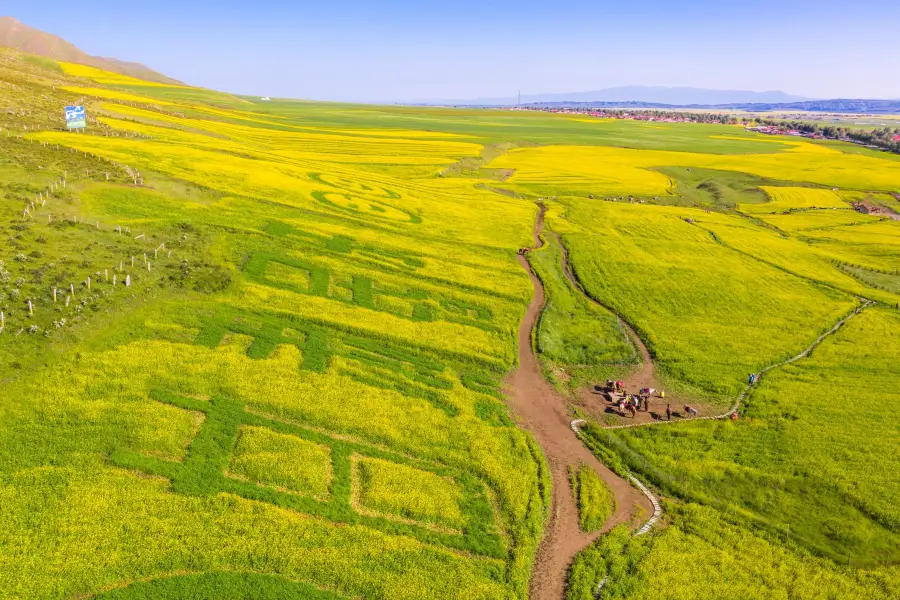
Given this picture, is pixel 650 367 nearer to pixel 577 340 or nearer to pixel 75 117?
pixel 577 340

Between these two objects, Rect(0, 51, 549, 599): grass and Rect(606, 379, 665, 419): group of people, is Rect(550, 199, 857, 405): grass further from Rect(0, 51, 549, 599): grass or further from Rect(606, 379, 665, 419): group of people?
Rect(0, 51, 549, 599): grass

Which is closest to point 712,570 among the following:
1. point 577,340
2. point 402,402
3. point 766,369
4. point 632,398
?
point 632,398

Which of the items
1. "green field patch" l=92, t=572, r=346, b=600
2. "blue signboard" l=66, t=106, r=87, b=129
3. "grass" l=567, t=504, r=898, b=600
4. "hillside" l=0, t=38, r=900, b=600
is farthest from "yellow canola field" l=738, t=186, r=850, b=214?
"blue signboard" l=66, t=106, r=87, b=129

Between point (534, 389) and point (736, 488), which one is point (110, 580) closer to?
point (534, 389)

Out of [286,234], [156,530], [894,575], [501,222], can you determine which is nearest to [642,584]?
[894,575]

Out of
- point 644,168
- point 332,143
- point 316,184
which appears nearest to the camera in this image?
point 316,184

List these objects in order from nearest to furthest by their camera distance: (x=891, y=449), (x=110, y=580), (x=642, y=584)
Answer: (x=110, y=580)
(x=642, y=584)
(x=891, y=449)
